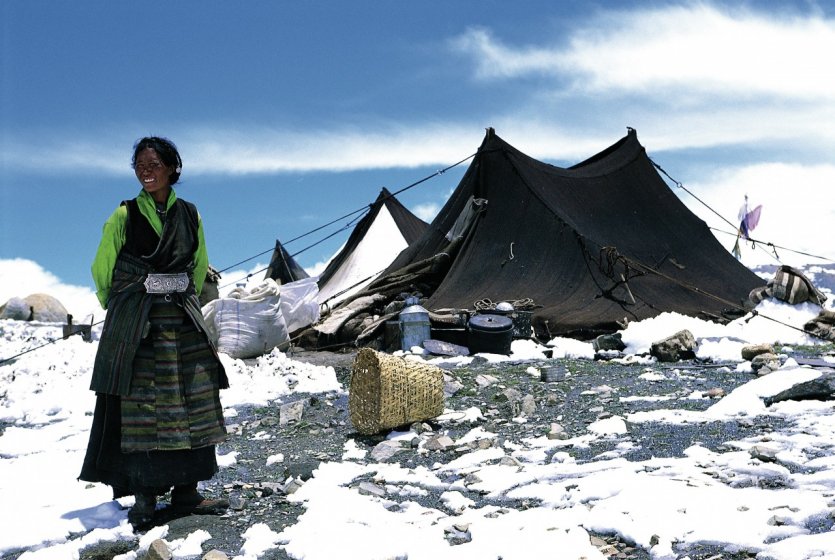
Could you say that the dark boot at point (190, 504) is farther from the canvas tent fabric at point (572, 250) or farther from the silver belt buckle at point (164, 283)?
the canvas tent fabric at point (572, 250)

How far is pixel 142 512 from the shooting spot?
12.9 feet

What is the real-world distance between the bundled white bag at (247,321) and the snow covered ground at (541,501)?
11.0ft

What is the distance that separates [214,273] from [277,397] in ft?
13.9

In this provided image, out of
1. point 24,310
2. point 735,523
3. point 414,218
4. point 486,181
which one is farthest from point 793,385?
point 24,310

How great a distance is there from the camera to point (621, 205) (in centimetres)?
1346

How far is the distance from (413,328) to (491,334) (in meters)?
1.06

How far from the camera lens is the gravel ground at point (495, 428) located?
396 centimetres

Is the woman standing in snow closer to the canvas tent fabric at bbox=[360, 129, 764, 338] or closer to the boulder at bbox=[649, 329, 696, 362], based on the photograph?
the boulder at bbox=[649, 329, 696, 362]

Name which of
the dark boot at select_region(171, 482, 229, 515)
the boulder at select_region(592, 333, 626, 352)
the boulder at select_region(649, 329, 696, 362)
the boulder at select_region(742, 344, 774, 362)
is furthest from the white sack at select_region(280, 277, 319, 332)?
the dark boot at select_region(171, 482, 229, 515)

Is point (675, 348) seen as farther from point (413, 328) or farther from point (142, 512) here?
point (142, 512)

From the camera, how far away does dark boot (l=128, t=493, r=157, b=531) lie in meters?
3.94

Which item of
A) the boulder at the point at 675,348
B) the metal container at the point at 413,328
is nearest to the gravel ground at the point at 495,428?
Answer: the boulder at the point at 675,348

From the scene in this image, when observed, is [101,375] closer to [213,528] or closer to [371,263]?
[213,528]

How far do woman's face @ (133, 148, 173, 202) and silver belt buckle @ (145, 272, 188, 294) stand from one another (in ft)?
1.41
